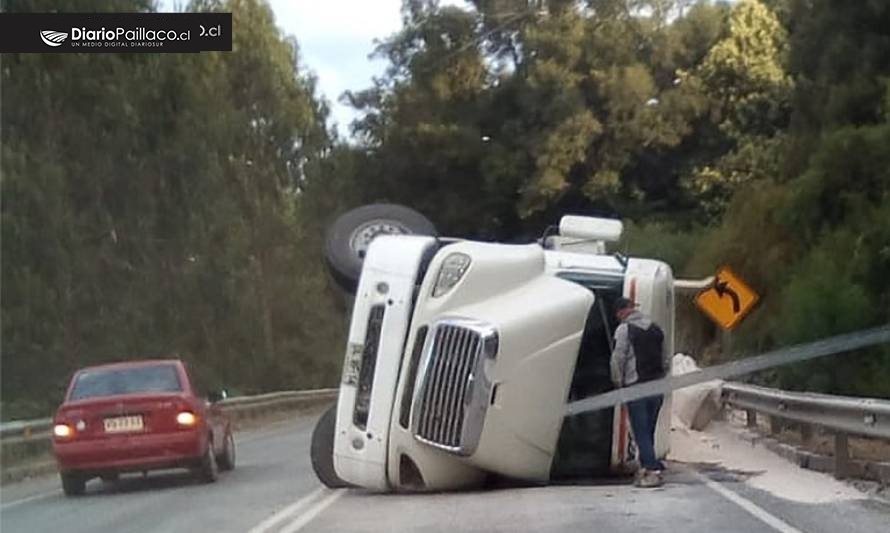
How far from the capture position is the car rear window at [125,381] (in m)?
18.1

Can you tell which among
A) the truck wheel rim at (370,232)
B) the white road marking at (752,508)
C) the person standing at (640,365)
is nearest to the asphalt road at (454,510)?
the white road marking at (752,508)

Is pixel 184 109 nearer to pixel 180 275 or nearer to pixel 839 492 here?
pixel 180 275

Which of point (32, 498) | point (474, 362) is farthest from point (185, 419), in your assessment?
point (474, 362)

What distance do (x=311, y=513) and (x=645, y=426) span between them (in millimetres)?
2989

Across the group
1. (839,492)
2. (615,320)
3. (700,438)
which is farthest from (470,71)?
(839,492)

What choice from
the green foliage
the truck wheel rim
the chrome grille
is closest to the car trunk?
the truck wheel rim

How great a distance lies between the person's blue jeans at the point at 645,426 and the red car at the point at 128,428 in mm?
5147

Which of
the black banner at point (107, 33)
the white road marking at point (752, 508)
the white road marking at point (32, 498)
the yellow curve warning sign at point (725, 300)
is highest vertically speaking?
the black banner at point (107, 33)

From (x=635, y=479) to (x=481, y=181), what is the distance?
369 inches

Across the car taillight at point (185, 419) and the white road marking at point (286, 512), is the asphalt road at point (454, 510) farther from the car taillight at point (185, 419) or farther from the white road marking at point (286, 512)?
the car taillight at point (185, 419)

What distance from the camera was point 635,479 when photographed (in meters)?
15.1

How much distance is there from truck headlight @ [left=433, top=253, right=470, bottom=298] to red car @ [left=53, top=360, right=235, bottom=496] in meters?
4.76

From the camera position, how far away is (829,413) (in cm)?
1544

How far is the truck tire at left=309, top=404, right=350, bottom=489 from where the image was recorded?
51.4ft
